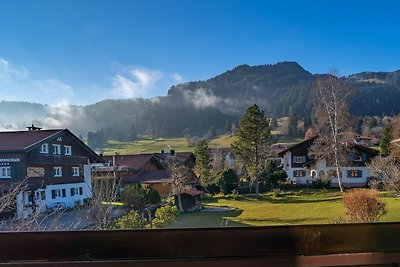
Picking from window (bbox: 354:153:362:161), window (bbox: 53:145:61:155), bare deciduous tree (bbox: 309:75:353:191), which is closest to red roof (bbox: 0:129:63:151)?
window (bbox: 53:145:61:155)

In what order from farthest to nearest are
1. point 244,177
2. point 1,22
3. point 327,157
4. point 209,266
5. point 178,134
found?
point 244,177 < point 327,157 < point 178,134 < point 1,22 < point 209,266

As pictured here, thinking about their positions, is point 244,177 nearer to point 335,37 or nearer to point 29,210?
point 335,37

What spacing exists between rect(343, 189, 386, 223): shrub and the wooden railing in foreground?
0.56 metres

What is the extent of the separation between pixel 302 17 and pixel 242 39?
1.00 feet

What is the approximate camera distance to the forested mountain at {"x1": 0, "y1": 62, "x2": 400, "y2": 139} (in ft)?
5.29

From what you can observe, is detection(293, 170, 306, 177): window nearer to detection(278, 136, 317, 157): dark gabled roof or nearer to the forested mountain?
detection(278, 136, 317, 157): dark gabled roof

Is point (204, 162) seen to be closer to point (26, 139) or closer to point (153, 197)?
point (153, 197)

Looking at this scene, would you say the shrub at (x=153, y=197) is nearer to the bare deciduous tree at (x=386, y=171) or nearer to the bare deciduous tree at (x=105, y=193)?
the bare deciduous tree at (x=105, y=193)

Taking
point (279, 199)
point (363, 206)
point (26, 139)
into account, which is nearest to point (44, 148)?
point (26, 139)

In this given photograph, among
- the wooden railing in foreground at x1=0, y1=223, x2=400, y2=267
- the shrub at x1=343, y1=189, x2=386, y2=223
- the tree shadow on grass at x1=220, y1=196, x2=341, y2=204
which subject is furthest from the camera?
the tree shadow on grass at x1=220, y1=196, x2=341, y2=204

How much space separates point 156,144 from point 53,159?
586 mm

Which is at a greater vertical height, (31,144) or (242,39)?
(242,39)

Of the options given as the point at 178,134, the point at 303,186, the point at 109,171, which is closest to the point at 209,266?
the point at 178,134

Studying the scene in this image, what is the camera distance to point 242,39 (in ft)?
5.36
